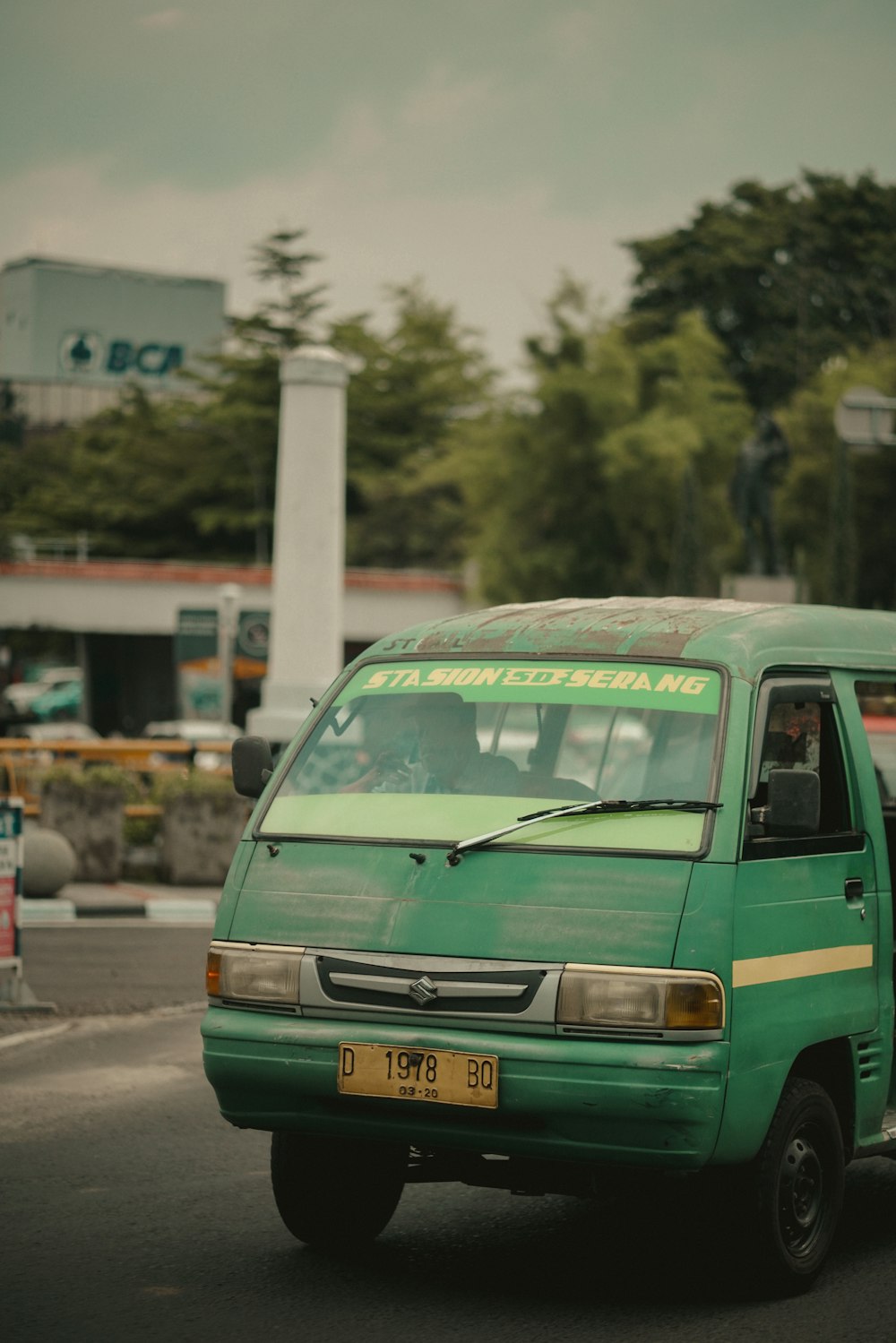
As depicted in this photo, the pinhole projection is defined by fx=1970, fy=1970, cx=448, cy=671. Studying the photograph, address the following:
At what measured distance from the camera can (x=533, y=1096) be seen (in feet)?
17.4

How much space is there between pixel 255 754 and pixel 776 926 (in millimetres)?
1867

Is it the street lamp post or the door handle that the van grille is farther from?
the street lamp post

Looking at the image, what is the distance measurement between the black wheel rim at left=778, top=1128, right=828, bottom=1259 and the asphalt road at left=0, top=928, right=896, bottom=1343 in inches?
6.7


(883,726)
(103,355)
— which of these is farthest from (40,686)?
(883,726)

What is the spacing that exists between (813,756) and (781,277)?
67.4 metres

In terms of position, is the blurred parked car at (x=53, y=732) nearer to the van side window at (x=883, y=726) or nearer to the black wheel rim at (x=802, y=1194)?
the van side window at (x=883, y=726)

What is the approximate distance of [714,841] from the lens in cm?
551

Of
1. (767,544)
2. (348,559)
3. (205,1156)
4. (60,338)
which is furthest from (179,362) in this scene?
(205,1156)

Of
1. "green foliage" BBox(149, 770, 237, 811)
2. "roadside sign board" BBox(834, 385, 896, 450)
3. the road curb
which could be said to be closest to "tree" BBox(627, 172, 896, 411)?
"roadside sign board" BBox(834, 385, 896, 450)

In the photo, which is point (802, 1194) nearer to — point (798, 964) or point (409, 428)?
point (798, 964)

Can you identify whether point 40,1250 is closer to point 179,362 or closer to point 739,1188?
point 739,1188

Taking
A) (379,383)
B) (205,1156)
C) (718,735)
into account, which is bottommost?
(205,1156)

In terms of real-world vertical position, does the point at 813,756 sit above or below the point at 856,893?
above

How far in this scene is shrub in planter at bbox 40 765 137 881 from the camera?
18.9 meters
